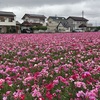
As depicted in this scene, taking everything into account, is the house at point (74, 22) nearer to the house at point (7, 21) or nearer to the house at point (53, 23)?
the house at point (53, 23)

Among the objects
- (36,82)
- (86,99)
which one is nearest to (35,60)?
(36,82)

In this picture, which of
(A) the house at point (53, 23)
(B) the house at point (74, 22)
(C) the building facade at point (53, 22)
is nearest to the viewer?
(A) the house at point (53, 23)

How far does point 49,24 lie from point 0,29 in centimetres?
3133

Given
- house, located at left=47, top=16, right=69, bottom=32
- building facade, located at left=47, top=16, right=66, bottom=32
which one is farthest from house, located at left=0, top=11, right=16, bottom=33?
building facade, located at left=47, top=16, right=66, bottom=32

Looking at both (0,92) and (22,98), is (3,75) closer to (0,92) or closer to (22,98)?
(0,92)

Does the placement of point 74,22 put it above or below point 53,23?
above

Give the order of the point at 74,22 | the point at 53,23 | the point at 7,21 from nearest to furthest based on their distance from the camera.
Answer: the point at 7,21
the point at 53,23
the point at 74,22

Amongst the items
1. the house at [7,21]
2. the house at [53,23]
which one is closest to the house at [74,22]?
the house at [53,23]

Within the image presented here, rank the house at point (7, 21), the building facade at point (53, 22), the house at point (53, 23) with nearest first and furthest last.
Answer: the house at point (7, 21)
the house at point (53, 23)
the building facade at point (53, 22)

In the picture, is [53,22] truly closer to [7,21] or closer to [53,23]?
[53,23]

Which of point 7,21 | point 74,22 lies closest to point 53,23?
point 74,22

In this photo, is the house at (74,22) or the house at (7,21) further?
the house at (74,22)

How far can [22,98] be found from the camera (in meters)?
2.79

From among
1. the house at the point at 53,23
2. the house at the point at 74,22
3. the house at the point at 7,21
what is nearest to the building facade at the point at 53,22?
the house at the point at 53,23
